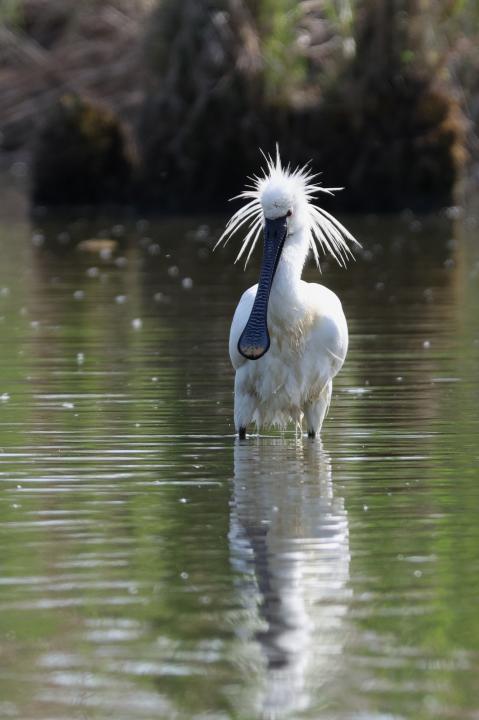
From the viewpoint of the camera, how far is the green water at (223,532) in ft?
18.8

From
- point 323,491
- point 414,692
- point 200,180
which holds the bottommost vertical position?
point 414,692

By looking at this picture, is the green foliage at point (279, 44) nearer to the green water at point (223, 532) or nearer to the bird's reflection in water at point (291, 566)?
the green water at point (223, 532)

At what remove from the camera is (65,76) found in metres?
36.6

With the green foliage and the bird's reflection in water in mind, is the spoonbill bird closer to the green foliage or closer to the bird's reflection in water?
the bird's reflection in water

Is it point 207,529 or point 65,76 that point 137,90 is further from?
point 207,529

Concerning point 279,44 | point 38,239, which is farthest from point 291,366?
point 279,44

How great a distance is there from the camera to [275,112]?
30.5 metres

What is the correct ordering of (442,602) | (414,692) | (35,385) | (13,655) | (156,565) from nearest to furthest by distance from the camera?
(414,692)
(13,655)
(442,602)
(156,565)
(35,385)

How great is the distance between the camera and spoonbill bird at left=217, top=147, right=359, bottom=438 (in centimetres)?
1038

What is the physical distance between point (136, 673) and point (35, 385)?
21.5 ft

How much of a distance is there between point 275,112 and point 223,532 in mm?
23027

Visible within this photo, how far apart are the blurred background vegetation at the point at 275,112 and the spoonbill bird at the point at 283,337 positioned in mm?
18760

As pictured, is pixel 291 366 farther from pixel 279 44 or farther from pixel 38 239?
pixel 279 44

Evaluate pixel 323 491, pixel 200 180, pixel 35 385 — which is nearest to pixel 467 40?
pixel 200 180
